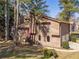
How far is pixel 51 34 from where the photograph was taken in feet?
116

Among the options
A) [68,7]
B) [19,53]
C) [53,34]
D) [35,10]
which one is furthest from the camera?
[68,7]

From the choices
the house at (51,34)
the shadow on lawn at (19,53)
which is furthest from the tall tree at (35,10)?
the shadow on lawn at (19,53)

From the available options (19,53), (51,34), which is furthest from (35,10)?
(19,53)

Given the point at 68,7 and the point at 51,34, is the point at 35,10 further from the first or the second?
the point at 68,7

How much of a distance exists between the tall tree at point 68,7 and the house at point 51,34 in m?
17.8

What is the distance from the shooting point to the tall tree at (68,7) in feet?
176

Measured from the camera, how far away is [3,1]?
131 feet

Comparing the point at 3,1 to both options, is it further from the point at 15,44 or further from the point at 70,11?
the point at 70,11

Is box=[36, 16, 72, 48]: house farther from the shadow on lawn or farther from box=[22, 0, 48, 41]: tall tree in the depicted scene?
the shadow on lawn

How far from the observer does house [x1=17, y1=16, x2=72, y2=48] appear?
3466 cm

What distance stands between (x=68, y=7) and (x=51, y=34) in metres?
21.2

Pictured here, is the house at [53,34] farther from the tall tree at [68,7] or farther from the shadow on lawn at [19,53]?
the tall tree at [68,7]

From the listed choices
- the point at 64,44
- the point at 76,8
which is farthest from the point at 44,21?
the point at 76,8

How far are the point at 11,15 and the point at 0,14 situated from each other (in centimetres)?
315
